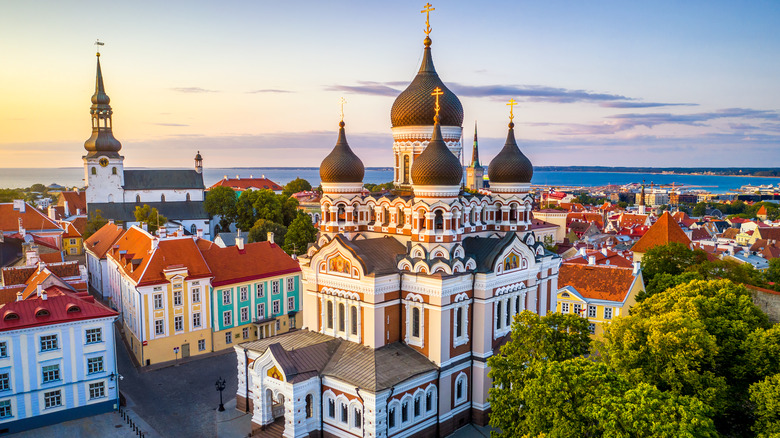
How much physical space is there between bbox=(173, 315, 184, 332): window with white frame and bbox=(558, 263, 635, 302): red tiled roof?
2780 cm

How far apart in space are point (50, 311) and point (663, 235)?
5096cm

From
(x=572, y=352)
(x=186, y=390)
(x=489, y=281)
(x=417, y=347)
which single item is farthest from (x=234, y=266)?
(x=572, y=352)

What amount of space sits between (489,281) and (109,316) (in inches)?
778

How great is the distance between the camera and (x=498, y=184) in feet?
102

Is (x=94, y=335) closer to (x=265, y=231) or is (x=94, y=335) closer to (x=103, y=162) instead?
(x=265, y=231)

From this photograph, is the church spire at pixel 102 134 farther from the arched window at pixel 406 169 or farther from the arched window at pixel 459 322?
the arched window at pixel 459 322

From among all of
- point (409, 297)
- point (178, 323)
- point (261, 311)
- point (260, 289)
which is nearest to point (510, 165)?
point (409, 297)

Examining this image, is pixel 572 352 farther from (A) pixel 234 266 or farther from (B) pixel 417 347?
(A) pixel 234 266

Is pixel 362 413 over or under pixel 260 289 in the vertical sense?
under

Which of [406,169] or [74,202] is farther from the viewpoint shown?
[74,202]

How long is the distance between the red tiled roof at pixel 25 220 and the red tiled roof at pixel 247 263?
108 ft

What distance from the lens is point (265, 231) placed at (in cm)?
6003

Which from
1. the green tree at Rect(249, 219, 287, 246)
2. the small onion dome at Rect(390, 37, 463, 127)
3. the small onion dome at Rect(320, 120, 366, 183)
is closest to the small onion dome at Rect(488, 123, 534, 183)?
the small onion dome at Rect(390, 37, 463, 127)

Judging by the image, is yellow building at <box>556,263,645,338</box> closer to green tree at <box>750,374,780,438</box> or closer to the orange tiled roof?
the orange tiled roof
